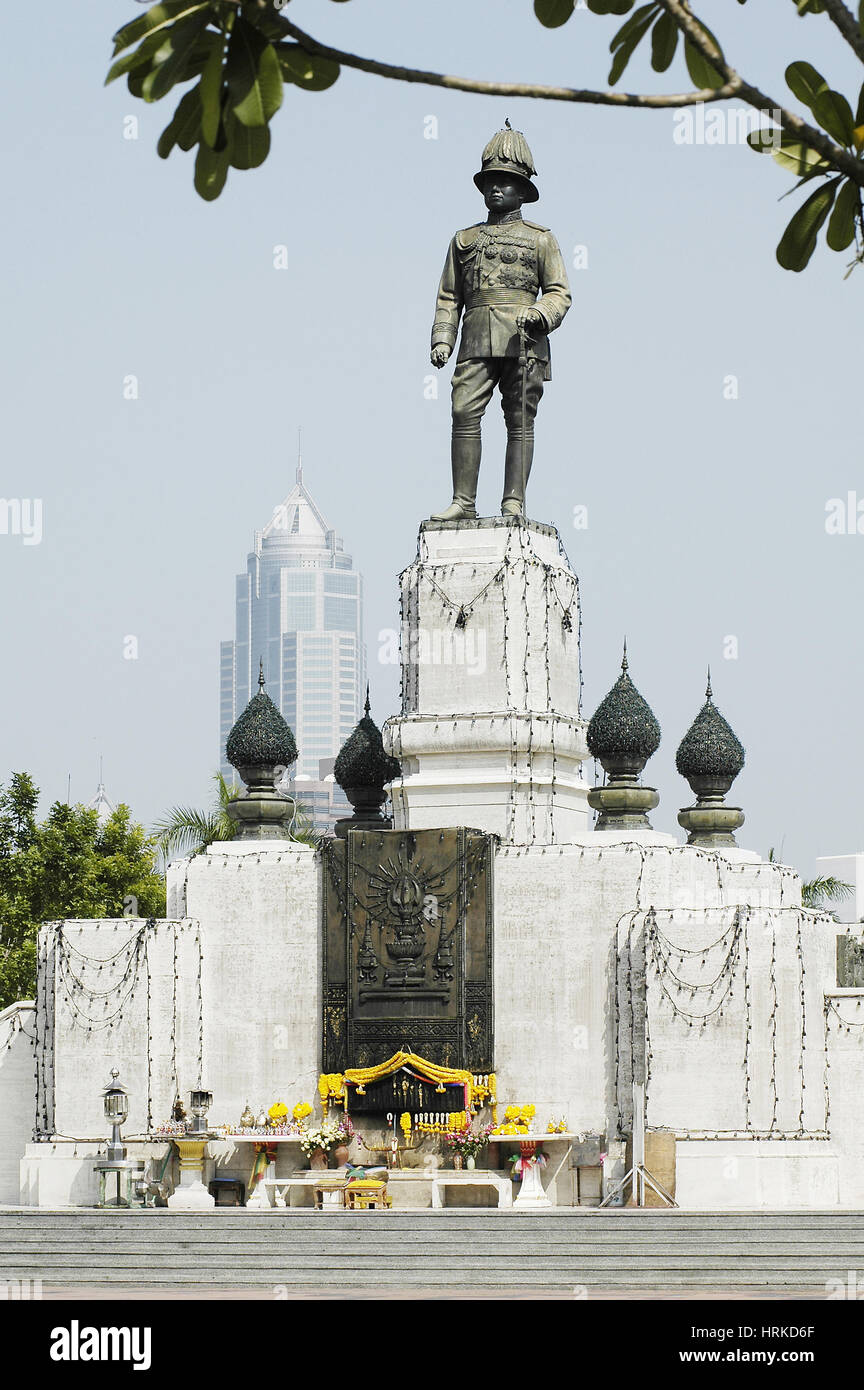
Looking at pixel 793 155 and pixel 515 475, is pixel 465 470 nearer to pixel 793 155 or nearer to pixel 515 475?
pixel 515 475

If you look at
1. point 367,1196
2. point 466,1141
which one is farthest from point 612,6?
point 466,1141

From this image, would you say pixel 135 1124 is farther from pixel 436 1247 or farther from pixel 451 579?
pixel 451 579

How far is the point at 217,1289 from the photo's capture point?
19422 millimetres

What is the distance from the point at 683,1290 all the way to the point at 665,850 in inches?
305

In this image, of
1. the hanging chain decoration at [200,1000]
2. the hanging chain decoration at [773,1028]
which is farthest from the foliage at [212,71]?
the hanging chain decoration at [200,1000]

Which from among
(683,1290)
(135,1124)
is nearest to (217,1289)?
(683,1290)

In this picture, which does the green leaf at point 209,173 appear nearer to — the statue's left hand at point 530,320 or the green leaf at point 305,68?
the green leaf at point 305,68

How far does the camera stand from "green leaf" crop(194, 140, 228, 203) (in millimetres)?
5801

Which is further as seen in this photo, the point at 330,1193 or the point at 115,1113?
the point at 115,1113

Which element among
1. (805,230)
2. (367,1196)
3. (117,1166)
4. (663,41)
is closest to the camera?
(663,41)

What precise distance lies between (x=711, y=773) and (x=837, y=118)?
75.5 feet

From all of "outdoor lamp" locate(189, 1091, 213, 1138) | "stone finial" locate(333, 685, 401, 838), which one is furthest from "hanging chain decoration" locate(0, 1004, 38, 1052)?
"stone finial" locate(333, 685, 401, 838)

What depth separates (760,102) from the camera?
5.89m

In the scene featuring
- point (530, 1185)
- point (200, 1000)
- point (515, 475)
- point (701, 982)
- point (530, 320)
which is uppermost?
point (530, 320)
